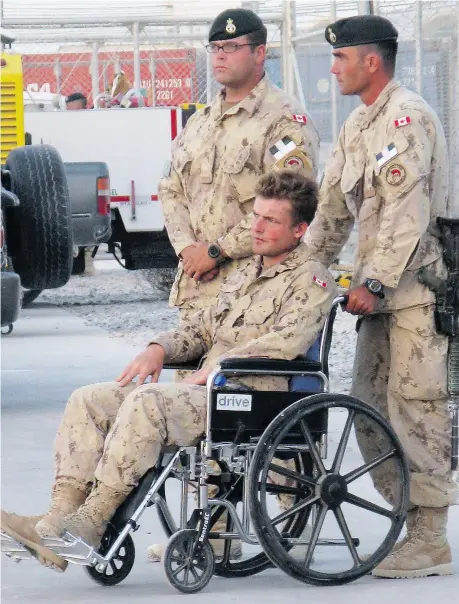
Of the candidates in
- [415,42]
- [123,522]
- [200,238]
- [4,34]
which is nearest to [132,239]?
[4,34]

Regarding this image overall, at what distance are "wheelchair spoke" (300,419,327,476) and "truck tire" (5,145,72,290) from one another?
429 centimetres

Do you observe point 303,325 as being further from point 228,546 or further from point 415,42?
point 415,42

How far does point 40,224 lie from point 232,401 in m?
4.33

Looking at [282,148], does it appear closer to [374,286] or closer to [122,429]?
[374,286]

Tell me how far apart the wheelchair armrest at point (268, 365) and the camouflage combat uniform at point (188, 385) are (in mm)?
52

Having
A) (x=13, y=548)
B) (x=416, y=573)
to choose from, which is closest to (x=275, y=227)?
(x=416, y=573)

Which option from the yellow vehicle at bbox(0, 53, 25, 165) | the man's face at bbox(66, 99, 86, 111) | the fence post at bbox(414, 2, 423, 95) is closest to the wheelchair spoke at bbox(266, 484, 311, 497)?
the fence post at bbox(414, 2, 423, 95)

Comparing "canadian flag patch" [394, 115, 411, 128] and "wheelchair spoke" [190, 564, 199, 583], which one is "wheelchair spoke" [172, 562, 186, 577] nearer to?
"wheelchair spoke" [190, 564, 199, 583]

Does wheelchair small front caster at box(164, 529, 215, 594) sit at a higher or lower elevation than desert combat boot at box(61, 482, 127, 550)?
lower

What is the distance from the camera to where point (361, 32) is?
545 centimetres

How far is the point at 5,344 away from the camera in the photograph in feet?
42.7

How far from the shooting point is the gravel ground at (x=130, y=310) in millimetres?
11505

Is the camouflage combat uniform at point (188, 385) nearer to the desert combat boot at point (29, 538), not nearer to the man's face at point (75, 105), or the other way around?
the desert combat boot at point (29, 538)

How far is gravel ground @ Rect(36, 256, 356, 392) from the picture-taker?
37.7 ft
